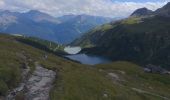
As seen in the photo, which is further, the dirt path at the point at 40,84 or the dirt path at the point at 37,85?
the dirt path at the point at 40,84

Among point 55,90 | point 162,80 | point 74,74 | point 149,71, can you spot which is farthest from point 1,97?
point 149,71

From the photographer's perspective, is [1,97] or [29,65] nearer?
[1,97]

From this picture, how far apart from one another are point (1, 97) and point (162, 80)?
87384mm

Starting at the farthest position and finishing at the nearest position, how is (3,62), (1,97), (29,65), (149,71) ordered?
(149,71)
(29,65)
(3,62)
(1,97)

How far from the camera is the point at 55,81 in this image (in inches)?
3046

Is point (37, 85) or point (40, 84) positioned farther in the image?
point (40, 84)

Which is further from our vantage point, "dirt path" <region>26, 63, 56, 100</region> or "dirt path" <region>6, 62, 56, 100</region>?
"dirt path" <region>26, 63, 56, 100</region>

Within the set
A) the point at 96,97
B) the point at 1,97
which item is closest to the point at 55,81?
the point at 96,97

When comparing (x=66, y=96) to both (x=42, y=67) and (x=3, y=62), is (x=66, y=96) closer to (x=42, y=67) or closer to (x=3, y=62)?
→ (x=3, y=62)

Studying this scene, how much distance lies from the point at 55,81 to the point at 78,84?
16.5ft

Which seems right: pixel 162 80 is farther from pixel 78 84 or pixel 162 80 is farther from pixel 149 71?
pixel 78 84

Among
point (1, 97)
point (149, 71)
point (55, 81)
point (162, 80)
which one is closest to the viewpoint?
point (1, 97)

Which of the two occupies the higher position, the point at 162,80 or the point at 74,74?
the point at 74,74

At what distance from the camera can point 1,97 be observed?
6284 cm
